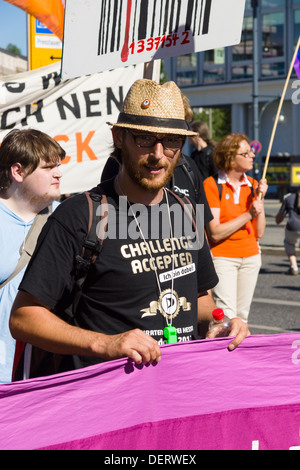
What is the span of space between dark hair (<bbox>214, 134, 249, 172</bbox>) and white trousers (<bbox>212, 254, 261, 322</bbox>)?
742mm

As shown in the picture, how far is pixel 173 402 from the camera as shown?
2.53 meters

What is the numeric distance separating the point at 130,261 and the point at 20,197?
46.9 inches

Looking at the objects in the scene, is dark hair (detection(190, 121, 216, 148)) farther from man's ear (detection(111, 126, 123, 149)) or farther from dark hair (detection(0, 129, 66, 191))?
man's ear (detection(111, 126, 123, 149))

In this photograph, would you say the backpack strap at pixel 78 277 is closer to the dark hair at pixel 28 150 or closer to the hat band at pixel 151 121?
the hat band at pixel 151 121

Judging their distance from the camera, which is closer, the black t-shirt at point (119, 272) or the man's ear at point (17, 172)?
the black t-shirt at point (119, 272)

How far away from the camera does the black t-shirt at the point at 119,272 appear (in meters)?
2.43

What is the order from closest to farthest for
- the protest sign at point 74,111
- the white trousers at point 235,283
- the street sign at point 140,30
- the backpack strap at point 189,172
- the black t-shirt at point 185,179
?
the street sign at point 140,30, the black t-shirt at point 185,179, the backpack strap at point 189,172, the protest sign at point 74,111, the white trousers at point 235,283

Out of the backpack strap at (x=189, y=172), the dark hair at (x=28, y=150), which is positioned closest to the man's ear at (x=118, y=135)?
the dark hair at (x=28, y=150)

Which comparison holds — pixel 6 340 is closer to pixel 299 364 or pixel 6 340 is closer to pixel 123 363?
pixel 123 363

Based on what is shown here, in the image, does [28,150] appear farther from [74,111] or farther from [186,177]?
[74,111]

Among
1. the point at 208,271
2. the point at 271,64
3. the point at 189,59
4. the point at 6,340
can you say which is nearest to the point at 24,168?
the point at 6,340

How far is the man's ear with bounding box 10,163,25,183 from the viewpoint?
3.50 meters

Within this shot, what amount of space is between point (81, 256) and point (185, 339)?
0.51 m

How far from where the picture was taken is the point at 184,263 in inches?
106
